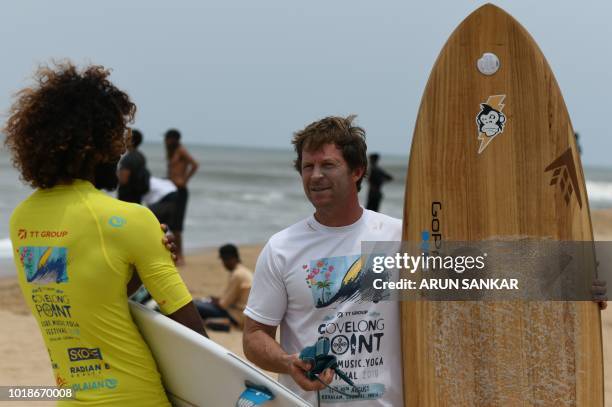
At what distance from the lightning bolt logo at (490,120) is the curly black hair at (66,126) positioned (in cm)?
137

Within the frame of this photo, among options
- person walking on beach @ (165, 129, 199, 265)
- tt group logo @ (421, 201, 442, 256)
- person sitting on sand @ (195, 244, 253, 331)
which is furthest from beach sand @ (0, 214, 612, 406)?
tt group logo @ (421, 201, 442, 256)

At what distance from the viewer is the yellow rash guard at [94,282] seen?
2102 mm

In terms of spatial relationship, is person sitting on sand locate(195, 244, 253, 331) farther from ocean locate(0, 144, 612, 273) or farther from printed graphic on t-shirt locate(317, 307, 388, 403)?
printed graphic on t-shirt locate(317, 307, 388, 403)

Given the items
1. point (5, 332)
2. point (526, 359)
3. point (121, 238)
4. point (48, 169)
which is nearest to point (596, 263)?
point (526, 359)

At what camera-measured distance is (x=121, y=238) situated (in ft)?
6.87

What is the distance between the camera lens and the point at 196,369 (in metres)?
2.32

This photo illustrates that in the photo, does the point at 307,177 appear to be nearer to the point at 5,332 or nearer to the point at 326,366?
the point at 326,366

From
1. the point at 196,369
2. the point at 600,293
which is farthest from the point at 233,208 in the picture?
the point at 196,369

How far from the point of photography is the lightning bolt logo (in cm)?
301

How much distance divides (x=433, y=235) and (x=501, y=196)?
0.29 m

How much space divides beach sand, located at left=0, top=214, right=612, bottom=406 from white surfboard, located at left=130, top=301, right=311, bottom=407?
10.6 feet

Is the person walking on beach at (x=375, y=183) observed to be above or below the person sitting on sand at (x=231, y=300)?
above

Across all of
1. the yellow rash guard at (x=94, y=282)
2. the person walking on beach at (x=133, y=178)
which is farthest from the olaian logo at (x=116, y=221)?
the person walking on beach at (x=133, y=178)

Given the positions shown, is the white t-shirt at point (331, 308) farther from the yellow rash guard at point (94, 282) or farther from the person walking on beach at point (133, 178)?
the person walking on beach at point (133, 178)
